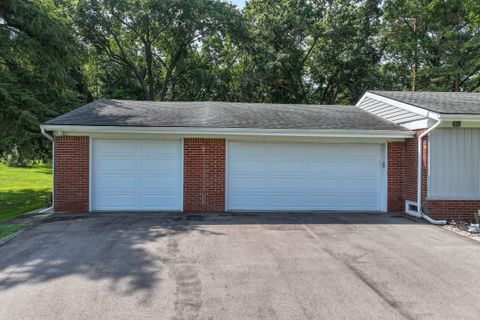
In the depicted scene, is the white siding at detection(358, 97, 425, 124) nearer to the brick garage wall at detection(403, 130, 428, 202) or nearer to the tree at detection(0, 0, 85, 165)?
the brick garage wall at detection(403, 130, 428, 202)

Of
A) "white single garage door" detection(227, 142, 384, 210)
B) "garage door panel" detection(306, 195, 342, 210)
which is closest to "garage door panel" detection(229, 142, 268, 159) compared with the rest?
"white single garage door" detection(227, 142, 384, 210)

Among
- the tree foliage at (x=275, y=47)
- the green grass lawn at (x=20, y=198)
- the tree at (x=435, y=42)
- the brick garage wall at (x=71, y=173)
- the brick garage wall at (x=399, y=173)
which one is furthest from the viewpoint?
the tree foliage at (x=275, y=47)

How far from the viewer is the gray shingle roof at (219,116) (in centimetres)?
950

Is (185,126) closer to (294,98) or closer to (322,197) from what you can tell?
(322,197)

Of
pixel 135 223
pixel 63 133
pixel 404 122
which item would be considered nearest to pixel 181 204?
pixel 135 223

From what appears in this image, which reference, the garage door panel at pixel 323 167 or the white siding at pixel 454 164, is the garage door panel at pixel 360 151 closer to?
the garage door panel at pixel 323 167

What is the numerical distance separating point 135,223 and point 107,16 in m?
20.5

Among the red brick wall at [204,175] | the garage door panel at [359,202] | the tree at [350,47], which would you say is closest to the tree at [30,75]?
the red brick wall at [204,175]

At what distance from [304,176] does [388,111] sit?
3.55 meters

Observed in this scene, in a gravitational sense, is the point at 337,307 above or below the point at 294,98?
below

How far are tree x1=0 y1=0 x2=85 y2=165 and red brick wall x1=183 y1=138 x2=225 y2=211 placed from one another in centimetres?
605

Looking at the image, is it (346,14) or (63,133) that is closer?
(63,133)

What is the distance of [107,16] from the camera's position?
78.1 feet

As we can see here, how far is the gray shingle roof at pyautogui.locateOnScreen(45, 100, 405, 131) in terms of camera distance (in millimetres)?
9500
